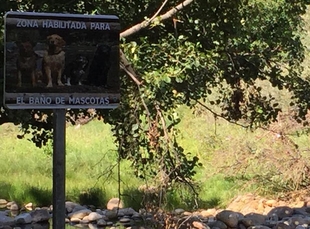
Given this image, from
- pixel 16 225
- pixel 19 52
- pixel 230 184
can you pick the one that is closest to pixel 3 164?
pixel 16 225

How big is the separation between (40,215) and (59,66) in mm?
7777

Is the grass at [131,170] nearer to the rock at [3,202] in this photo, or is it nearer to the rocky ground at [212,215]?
the rock at [3,202]

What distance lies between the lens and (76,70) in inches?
150

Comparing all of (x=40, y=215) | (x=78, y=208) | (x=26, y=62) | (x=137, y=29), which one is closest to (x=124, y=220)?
(x=78, y=208)

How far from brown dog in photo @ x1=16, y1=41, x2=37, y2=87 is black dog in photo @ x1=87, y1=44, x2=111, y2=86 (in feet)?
1.06

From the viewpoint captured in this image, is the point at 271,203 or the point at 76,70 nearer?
the point at 76,70

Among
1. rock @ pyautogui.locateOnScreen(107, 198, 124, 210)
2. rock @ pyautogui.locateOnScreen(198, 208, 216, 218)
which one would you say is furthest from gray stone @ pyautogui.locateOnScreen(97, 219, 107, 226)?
rock @ pyautogui.locateOnScreen(198, 208, 216, 218)

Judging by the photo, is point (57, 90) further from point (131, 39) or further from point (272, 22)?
point (272, 22)

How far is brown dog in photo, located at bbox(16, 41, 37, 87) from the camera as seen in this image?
3643mm

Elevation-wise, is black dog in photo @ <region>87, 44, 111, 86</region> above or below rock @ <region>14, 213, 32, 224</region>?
above

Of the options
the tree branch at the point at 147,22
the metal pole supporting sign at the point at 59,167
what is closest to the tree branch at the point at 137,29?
the tree branch at the point at 147,22

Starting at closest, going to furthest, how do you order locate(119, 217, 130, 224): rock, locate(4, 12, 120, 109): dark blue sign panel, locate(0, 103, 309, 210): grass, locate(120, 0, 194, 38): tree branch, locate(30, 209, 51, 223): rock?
1. locate(4, 12, 120, 109): dark blue sign panel
2. locate(120, 0, 194, 38): tree branch
3. locate(30, 209, 51, 223): rock
4. locate(119, 217, 130, 224): rock
5. locate(0, 103, 309, 210): grass

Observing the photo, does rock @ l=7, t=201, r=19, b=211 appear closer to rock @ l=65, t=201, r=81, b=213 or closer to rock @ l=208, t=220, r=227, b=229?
rock @ l=65, t=201, r=81, b=213

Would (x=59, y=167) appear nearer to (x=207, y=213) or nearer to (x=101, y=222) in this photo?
(x=101, y=222)
